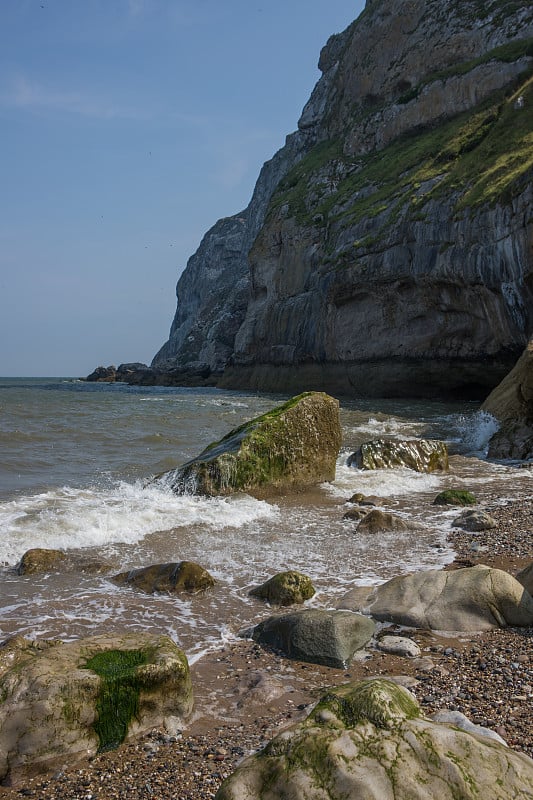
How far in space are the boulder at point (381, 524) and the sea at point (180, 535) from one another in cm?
21

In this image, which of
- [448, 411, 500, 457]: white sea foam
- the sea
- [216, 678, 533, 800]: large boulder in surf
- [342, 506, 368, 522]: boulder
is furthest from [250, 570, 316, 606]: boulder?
[448, 411, 500, 457]: white sea foam

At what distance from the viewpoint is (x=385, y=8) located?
200 ft

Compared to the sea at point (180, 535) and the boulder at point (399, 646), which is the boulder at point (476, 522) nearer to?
the sea at point (180, 535)

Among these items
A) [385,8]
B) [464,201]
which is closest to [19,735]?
[464,201]

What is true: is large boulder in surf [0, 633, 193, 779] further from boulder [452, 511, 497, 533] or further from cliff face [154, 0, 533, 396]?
cliff face [154, 0, 533, 396]

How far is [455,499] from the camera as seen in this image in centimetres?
1038

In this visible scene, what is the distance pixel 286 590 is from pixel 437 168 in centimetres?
3910

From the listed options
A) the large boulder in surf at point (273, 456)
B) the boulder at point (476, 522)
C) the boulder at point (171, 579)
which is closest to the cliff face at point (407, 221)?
the large boulder in surf at point (273, 456)

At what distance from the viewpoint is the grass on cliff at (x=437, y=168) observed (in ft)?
105

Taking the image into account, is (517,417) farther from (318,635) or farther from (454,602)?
(318,635)

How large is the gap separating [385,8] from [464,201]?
40.5m

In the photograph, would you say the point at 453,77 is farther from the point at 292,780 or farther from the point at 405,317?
the point at 292,780

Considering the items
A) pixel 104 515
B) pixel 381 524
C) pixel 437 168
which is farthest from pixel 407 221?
pixel 104 515

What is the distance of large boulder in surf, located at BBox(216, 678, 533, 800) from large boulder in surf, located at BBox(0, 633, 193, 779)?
1.37 metres
